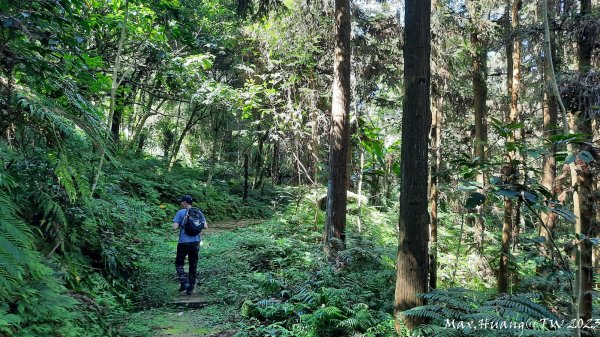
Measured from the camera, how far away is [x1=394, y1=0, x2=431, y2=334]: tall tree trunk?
4.62 meters

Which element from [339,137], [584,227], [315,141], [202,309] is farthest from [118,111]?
[584,227]

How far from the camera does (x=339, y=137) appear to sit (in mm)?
8484

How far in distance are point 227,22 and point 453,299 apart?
50.2 feet

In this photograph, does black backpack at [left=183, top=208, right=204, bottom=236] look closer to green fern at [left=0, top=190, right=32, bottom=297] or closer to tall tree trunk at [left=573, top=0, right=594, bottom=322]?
green fern at [left=0, top=190, right=32, bottom=297]

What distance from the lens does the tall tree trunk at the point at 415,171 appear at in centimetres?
462

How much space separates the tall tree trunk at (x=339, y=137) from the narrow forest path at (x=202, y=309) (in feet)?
8.14

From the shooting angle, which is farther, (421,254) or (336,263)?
(336,263)

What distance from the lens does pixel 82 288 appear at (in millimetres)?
5230

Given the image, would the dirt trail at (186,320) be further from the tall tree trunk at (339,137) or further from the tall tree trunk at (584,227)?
the tall tree trunk at (584,227)

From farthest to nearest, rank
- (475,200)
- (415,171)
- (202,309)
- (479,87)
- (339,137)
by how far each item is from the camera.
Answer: (479,87) → (339,137) → (202,309) → (415,171) → (475,200)

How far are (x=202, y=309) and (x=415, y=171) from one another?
410 cm

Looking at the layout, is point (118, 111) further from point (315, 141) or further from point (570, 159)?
point (570, 159)

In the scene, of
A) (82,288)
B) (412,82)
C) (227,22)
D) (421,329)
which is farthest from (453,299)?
(227,22)

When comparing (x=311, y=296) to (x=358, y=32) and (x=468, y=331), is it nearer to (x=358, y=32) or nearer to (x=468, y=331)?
(x=468, y=331)
